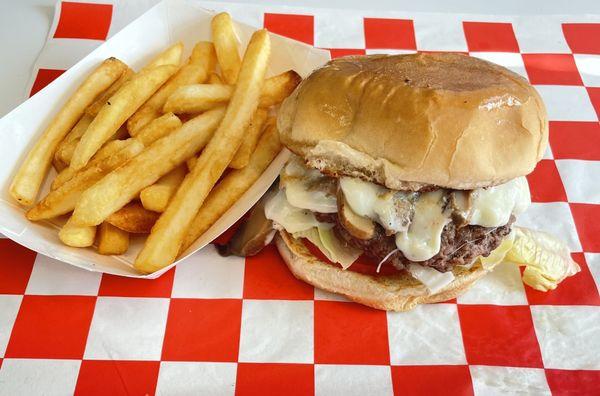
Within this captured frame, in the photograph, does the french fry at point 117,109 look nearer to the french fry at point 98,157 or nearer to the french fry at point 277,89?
the french fry at point 98,157

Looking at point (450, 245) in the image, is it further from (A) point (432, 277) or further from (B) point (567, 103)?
(B) point (567, 103)

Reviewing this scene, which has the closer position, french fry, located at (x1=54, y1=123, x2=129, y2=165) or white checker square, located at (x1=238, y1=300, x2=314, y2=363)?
white checker square, located at (x1=238, y1=300, x2=314, y2=363)

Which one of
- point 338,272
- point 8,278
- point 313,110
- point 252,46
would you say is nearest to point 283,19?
point 252,46

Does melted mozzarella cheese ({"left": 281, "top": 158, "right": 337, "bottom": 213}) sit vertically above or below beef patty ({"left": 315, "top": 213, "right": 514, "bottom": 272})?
above

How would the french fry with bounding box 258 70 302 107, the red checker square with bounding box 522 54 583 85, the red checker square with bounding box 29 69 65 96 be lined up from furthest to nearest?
the red checker square with bounding box 522 54 583 85
the red checker square with bounding box 29 69 65 96
the french fry with bounding box 258 70 302 107

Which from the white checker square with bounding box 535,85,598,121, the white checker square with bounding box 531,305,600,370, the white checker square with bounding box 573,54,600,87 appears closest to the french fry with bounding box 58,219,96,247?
the white checker square with bounding box 531,305,600,370

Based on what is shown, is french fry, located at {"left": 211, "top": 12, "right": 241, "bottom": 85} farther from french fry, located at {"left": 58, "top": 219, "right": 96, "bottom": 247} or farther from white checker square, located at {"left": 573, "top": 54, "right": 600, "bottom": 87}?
white checker square, located at {"left": 573, "top": 54, "right": 600, "bottom": 87}

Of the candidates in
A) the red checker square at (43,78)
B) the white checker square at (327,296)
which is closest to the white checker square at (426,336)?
the white checker square at (327,296)

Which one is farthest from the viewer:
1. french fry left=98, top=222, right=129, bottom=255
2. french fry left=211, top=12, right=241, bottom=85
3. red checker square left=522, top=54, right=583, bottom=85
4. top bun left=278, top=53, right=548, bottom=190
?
red checker square left=522, top=54, right=583, bottom=85
